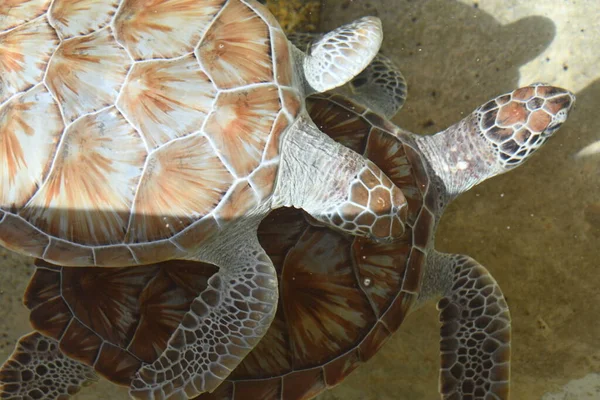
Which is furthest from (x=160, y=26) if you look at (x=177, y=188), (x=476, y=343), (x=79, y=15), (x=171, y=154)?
(x=476, y=343)

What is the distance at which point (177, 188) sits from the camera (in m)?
2.31

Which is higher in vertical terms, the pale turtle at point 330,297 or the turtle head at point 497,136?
the turtle head at point 497,136

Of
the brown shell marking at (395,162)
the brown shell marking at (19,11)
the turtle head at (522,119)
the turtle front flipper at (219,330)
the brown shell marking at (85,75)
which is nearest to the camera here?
the brown shell marking at (85,75)

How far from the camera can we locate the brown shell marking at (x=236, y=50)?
7.69 ft

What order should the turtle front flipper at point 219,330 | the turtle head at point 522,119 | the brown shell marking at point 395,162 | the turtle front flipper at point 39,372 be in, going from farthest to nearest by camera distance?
the turtle front flipper at point 39,372, the brown shell marking at point 395,162, the turtle head at point 522,119, the turtle front flipper at point 219,330

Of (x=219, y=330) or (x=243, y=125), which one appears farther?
(x=219, y=330)

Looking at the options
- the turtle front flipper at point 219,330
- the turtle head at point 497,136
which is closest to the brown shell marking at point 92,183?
the turtle front flipper at point 219,330

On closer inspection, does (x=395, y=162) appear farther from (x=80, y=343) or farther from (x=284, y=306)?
(x=80, y=343)

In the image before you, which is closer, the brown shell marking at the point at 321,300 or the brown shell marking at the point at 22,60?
the brown shell marking at the point at 22,60

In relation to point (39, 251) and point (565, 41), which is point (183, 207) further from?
point (565, 41)

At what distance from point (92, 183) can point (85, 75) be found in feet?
1.51

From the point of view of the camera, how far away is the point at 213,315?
256 cm

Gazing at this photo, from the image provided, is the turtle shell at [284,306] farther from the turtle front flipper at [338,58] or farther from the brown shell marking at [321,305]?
the turtle front flipper at [338,58]

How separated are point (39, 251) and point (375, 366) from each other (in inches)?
88.6
